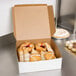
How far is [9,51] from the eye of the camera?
0.89m

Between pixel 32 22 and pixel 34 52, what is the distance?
22 cm

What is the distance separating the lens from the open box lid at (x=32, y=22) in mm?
868

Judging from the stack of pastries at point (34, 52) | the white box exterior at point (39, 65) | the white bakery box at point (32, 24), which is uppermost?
the white bakery box at point (32, 24)

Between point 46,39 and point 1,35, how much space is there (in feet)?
1.03

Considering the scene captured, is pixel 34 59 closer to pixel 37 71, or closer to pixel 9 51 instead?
pixel 37 71

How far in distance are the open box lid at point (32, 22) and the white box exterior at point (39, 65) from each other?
0.25 m

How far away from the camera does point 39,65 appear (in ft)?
2.17

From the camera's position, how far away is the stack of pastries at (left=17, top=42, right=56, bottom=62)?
71 centimetres

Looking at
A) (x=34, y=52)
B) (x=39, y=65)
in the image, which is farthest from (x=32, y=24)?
(x=39, y=65)

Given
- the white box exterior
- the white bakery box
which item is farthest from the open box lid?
the white box exterior

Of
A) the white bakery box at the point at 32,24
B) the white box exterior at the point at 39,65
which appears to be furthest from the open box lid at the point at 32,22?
the white box exterior at the point at 39,65

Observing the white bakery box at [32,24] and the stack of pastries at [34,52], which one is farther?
the white bakery box at [32,24]

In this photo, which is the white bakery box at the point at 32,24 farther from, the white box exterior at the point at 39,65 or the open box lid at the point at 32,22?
the white box exterior at the point at 39,65

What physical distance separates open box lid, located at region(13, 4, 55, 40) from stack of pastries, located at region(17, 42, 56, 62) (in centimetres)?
6
